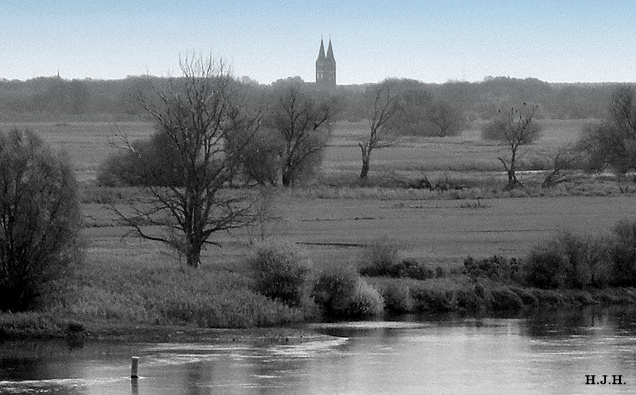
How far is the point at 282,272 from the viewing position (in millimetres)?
40938

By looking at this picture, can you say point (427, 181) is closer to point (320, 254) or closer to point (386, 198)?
point (386, 198)

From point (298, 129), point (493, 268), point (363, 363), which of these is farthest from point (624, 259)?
point (298, 129)

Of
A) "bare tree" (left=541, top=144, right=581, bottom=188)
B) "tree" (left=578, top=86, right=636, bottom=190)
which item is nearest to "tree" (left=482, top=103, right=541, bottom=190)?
Answer: "bare tree" (left=541, top=144, right=581, bottom=188)

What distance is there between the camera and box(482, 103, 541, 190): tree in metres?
83.8

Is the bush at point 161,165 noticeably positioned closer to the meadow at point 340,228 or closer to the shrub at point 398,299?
the meadow at point 340,228

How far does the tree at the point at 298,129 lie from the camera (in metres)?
86.7

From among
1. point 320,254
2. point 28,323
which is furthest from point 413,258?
point 28,323

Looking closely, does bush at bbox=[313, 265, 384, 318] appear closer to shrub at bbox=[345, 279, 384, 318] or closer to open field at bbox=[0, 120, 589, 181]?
shrub at bbox=[345, 279, 384, 318]

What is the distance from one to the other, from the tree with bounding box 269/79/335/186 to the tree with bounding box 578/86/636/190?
2012 centimetres

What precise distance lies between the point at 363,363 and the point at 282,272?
870 centimetres

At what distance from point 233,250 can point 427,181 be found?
34.2 metres

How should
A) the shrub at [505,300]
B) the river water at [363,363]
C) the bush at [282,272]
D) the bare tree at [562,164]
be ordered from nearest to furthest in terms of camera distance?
the river water at [363,363] → the bush at [282,272] → the shrub at [505,300] → the bare tree at [562,164]

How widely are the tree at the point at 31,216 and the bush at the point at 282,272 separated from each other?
705 cm

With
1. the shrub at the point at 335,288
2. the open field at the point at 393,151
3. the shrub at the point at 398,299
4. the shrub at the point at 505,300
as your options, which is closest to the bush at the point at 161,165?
the shrub at the point at 335,288
